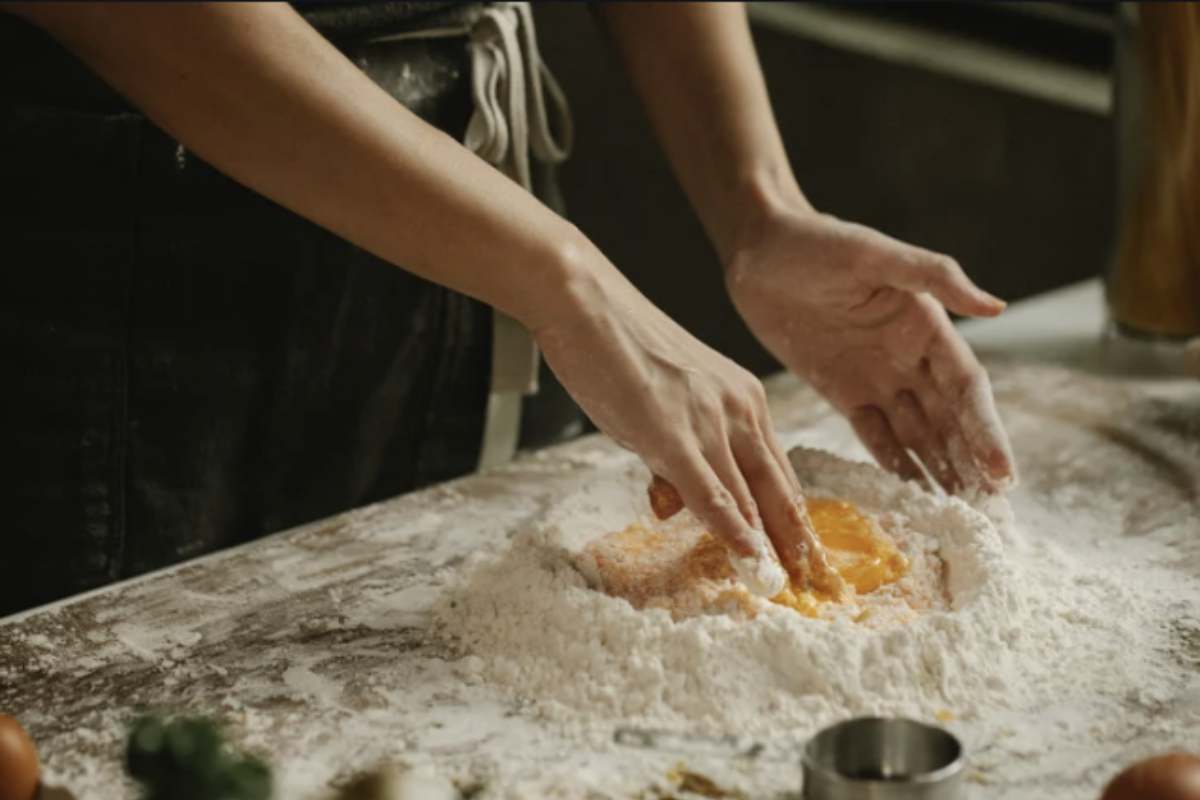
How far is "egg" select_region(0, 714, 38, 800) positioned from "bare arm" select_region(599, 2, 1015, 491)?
0.97 metres

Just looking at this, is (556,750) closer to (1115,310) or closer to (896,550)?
(896,550)

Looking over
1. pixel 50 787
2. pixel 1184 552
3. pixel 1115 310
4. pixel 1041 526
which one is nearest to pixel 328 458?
pixel 50 787

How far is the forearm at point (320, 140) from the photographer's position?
109 cm

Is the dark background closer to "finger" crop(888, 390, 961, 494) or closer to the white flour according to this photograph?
"finger" crop(888, 390, 961, 494)

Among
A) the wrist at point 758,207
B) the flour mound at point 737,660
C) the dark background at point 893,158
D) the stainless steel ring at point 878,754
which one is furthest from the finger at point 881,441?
the dark background at point 893,158

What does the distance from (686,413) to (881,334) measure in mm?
485

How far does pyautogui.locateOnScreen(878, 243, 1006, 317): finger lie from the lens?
1.44 meters

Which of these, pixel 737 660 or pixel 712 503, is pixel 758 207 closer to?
pixel 712 503

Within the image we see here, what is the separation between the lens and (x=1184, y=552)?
1431 millimetres

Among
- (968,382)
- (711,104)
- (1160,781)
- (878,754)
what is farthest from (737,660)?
(711,104)

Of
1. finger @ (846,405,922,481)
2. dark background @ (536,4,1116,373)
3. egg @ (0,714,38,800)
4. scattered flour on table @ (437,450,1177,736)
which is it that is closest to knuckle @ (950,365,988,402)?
finger @ (846,405,922,481)

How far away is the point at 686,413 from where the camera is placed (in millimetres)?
1184

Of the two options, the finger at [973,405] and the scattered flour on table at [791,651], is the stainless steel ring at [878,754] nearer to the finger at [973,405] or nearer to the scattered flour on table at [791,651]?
the scattered flour on table at [791,651]

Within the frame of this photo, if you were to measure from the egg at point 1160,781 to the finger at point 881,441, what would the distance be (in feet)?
2.27
